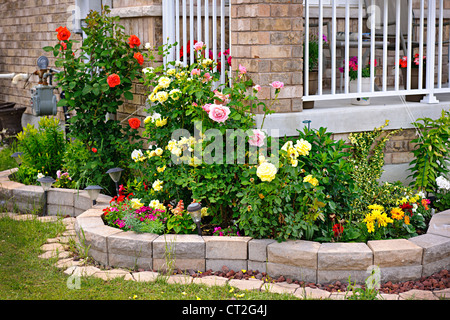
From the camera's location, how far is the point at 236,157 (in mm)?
3924

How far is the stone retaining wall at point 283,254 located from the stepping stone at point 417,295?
169mm

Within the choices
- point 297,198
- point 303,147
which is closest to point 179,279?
point 297,198

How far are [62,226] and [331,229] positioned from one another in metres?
2.24

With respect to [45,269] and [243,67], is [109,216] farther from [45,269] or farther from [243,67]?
[243,67]

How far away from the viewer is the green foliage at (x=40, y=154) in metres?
5.49

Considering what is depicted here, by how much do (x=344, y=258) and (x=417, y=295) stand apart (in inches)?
18.6

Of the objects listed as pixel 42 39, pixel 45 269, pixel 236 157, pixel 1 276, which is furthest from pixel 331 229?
pixel 42 39

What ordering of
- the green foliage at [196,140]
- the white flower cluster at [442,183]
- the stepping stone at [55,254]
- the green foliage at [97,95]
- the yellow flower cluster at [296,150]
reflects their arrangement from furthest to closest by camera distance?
1. the green foliage at [97,95]
2. the white flower cluster at [442,183]
3. the stepping stone at [55,254]
4. the green foliage at [196,140]
5. the yellow flower cluster at [296,150]

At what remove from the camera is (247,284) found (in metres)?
3.52

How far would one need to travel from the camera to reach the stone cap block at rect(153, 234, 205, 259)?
3.74 metres

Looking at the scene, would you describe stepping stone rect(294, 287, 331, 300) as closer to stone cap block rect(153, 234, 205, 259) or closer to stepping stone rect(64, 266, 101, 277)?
stone cap block rect(153, 234, 205, 259)

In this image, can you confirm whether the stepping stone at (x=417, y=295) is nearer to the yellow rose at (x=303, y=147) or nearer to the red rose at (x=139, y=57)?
the yellow rose at (x=303, y=147)

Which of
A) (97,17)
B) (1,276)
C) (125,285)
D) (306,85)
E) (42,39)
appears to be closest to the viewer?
(125,285)

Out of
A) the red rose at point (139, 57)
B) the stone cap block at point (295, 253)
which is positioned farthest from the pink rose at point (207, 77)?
the stone cap block at point (295, 253)
